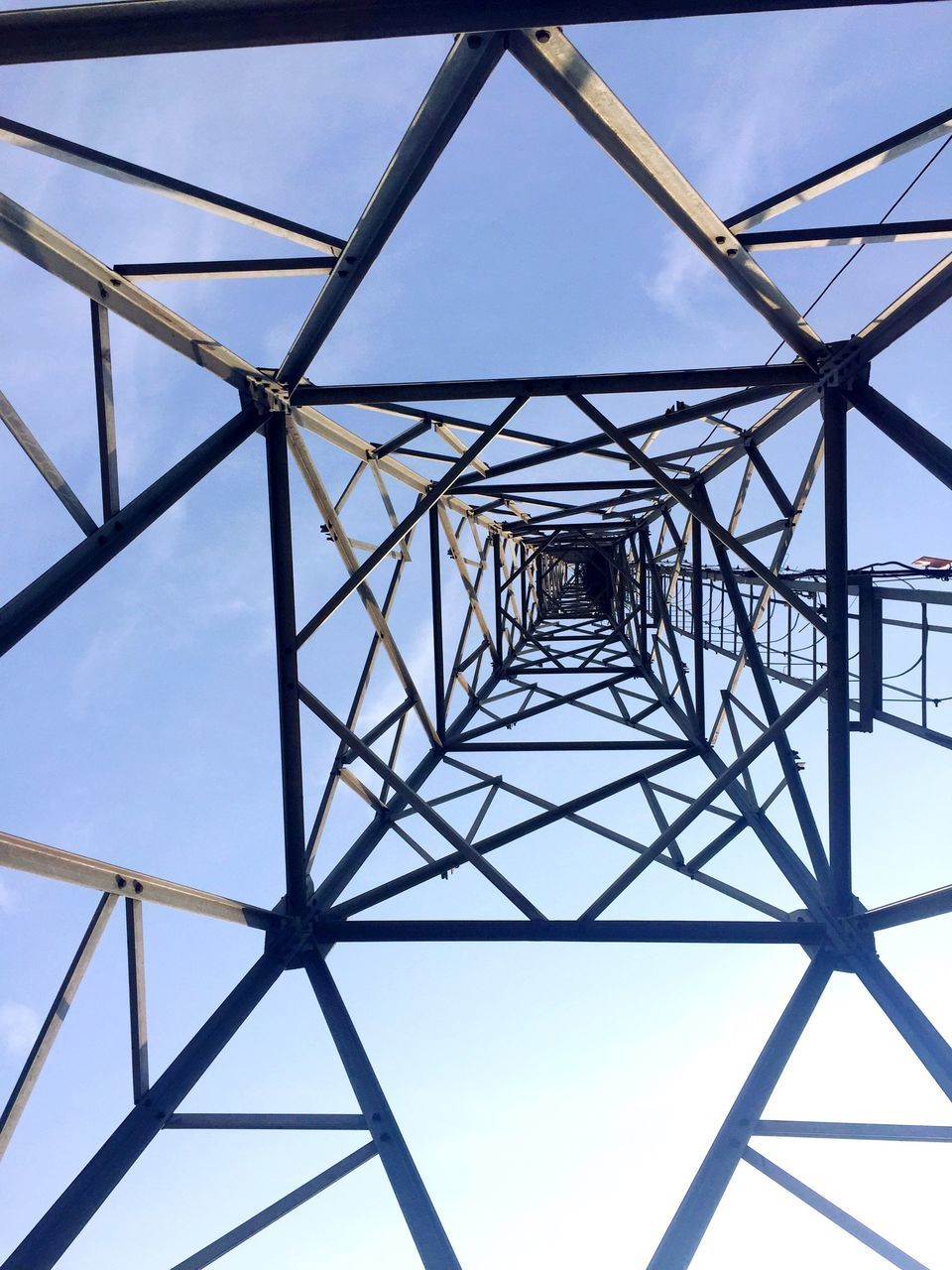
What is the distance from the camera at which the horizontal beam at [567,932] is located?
496 cm

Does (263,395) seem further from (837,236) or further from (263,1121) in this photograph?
(263,1121)

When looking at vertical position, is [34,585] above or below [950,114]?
above

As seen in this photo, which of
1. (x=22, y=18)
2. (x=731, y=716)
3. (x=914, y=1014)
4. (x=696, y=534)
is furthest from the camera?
(x=696, y=534)

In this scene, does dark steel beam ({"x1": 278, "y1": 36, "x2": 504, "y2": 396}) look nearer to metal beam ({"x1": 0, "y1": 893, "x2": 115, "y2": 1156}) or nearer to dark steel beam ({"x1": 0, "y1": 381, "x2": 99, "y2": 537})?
dark steel beam ({"x1": 0, "y1": 381, "x2": 99, "y2": 537})

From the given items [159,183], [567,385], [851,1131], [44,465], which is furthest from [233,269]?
[851,1131]

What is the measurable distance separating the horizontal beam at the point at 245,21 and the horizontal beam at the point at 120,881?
10.9 feet

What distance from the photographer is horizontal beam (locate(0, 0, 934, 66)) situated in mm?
2252

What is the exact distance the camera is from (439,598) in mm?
8891

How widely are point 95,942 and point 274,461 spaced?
3.34m

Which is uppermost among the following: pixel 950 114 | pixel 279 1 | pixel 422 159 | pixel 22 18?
pixel 422 159

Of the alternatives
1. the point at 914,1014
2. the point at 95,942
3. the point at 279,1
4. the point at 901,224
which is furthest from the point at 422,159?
A: the point at 914,1014

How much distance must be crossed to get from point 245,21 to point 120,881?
4053 mm

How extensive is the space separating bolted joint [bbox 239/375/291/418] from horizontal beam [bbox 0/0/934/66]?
2998 millimetres

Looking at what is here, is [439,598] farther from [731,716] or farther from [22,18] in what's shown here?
[22,18]
